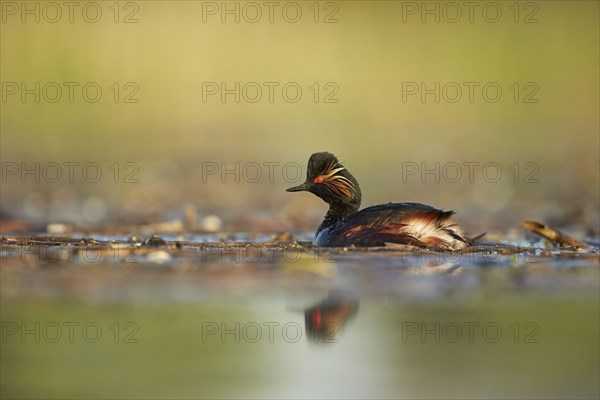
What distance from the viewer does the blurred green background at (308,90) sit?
1816 cm

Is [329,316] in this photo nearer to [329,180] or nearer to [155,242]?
[155,242]

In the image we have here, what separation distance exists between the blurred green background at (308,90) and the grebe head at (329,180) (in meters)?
5.52

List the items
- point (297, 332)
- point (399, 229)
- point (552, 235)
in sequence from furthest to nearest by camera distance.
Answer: point (552, 235)
point (399, 229)
point (297, 332)

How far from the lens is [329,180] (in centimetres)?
1123

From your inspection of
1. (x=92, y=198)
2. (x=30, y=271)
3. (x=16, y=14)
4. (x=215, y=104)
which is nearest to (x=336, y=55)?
(x=215, y=104)

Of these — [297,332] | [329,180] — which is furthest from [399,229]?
[297,332]

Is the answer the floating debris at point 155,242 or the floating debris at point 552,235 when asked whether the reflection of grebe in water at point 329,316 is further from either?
the floating debris at point 552,235

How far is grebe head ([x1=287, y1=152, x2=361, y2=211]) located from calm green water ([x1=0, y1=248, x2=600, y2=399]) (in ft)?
6.54

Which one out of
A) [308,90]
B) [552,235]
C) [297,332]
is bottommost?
[297,332]

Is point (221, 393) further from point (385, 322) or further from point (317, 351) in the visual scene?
point (385, 322)

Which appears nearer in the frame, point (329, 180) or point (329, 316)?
point (329, 316)

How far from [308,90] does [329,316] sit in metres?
13.6

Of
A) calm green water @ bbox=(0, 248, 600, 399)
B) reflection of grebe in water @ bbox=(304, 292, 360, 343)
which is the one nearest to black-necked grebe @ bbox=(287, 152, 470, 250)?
calm green water @ bbox=(0, 248, 600, 399)

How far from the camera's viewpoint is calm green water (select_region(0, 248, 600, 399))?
6422mm
